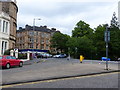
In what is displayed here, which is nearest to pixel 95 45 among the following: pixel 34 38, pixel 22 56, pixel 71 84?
pixel 22 56

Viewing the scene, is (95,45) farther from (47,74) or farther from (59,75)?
(59,75)

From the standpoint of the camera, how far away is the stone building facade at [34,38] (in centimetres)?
8531

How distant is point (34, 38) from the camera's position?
85.4 meters

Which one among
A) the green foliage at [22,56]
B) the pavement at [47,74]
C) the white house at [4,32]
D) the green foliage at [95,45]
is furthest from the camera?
the green foliage at [95,45]

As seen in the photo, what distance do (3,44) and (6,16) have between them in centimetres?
572

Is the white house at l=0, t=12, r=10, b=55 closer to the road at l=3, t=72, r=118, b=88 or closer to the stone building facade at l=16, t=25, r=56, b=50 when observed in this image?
the road at l=3, t=72, r=118, b=88

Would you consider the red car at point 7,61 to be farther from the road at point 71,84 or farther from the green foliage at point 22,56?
the green foliage at point 22,56

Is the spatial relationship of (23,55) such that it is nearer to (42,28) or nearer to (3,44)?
(3,44)

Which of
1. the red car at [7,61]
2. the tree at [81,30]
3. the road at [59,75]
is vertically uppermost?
the tree at [81,30]

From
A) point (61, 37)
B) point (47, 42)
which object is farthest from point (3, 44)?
point (47, 42)

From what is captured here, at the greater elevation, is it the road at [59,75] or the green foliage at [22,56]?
the green foliage at [22,56]

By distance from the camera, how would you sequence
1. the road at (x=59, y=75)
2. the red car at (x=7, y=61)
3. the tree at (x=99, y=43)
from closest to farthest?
1. the road at (x=59, y=75)
2. the red car at (x=7, y=61)
3. the tree at (x=99, y=43)

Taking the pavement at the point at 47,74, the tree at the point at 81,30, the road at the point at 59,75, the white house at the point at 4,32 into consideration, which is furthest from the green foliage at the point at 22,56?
the tree at the point at 81,30

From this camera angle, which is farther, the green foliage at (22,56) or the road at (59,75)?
the green foliage at (22,56)
